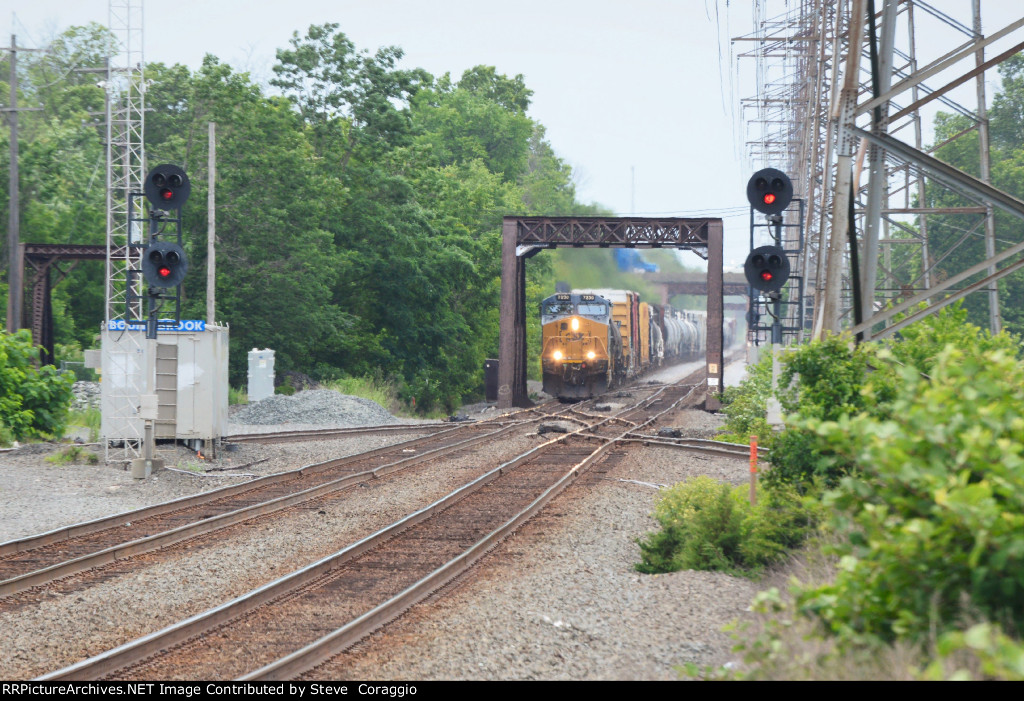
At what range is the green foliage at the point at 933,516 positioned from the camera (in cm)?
466

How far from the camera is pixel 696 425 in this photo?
29.3 meters

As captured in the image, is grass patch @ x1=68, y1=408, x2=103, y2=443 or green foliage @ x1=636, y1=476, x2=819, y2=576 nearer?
green foliage @ x1=636, y1=476, x2=819, y2=576

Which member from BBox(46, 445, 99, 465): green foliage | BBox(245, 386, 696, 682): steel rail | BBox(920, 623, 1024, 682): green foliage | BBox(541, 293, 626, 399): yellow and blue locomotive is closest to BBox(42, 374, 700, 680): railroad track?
BBox(245, 386, 696, 682): steel rail

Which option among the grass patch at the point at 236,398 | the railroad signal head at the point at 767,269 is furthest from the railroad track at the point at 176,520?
the grass patch at the point at 236,398

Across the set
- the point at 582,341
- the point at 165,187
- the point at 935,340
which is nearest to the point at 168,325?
A: the point at 165,187

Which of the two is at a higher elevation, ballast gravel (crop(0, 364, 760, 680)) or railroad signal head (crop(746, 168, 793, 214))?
railroad signal head (crop(746, 168, 793, 214))

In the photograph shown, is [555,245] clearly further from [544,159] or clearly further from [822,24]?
[544,159]

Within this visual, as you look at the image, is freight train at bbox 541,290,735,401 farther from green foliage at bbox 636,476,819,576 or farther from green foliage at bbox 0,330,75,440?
green foliage at bbox 636,476,819,576

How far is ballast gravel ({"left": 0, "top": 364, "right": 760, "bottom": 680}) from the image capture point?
7910 millimetres

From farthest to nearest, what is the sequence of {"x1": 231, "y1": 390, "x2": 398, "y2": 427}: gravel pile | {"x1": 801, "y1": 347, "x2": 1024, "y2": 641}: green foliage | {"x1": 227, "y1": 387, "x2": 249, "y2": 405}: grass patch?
{"x1": 227, "y1": 387, "x2": 249, "y2": 405}: grass patch, {"x1": 231, "y1": 390, "x2": 398, "y2": 427}: gravel pile, {"x1": 801, "y1": 347, "x2": 1024, "y2": 641}: green foliage

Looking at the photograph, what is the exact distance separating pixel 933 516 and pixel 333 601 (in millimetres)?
6221

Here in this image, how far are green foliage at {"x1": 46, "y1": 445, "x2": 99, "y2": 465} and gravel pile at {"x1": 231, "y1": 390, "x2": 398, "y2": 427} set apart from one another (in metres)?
9.04

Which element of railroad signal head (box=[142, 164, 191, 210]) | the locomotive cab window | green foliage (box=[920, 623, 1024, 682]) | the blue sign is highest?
railroad signal head (box=[142, 164, 191, 210])

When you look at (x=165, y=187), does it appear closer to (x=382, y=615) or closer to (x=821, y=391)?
(x=382, y=615)
